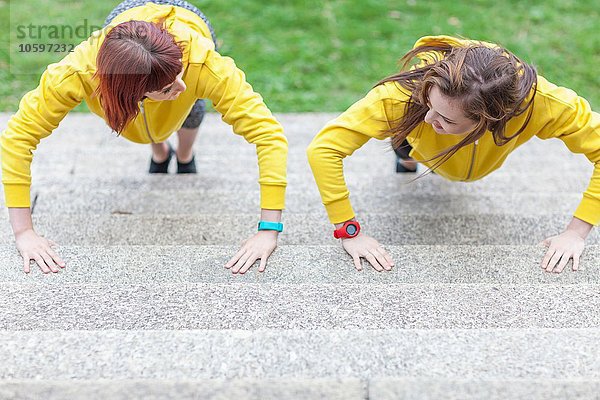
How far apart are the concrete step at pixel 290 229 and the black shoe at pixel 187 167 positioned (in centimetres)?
102

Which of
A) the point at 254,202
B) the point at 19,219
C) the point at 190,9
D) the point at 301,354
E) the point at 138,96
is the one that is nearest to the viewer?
the point at 301,354

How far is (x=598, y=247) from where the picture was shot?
2.51 metres

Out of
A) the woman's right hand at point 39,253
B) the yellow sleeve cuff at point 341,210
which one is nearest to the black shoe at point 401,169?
the yellow sleeve cuff at point 341,210

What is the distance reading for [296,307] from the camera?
1.99 meters

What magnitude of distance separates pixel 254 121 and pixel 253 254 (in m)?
0.50

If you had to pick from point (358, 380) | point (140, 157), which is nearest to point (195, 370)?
point (358, 380)

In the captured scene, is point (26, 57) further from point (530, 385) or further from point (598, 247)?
point (530, 385)

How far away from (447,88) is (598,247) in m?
0.86

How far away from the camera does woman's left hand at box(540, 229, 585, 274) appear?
235cm

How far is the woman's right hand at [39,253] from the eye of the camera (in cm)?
229

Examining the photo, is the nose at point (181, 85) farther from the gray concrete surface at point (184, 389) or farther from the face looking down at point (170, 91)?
the gray concrete surface at point (184, 389)

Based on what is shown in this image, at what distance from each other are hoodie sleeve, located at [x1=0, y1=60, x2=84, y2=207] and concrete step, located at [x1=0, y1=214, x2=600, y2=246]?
0.87 feet

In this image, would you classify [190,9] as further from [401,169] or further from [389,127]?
[401,169]

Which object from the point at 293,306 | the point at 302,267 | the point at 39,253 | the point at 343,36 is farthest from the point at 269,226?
the point at 343,36
